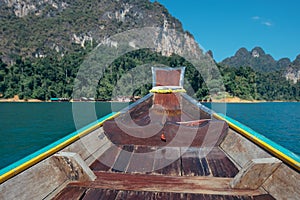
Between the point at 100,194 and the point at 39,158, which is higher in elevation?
the point at 39,158

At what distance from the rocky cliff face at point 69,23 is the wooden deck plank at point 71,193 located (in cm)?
10565

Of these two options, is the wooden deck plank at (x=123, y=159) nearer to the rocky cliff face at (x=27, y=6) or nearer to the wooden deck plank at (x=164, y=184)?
the wooden deck plank at (x=164, y=184)

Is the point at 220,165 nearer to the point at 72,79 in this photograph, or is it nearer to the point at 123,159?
the point at 123,159

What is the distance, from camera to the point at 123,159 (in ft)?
12.5

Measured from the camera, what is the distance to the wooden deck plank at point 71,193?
260 centimetres

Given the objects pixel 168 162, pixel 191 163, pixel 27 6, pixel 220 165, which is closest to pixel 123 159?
pixel 168 162

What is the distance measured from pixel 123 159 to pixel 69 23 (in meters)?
148

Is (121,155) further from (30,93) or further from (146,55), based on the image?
(146,55)

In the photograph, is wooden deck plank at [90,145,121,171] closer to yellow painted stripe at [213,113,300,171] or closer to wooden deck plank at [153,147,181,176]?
wooden deck plank at [153,147,181,176]

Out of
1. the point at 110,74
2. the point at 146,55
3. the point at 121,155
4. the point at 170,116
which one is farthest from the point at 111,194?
the point at 146,55

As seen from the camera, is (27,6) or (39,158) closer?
(39,158)

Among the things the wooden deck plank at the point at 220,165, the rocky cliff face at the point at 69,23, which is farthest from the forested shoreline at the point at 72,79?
the wooden deck plank at the point at 220,165

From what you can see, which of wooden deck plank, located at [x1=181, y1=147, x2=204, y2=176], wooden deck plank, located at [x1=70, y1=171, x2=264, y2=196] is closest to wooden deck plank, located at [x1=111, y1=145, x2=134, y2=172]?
wooden deck plank, located at [x1=70, y1=171, x2=264, y2=196]

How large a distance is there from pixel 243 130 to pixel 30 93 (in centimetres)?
7108
